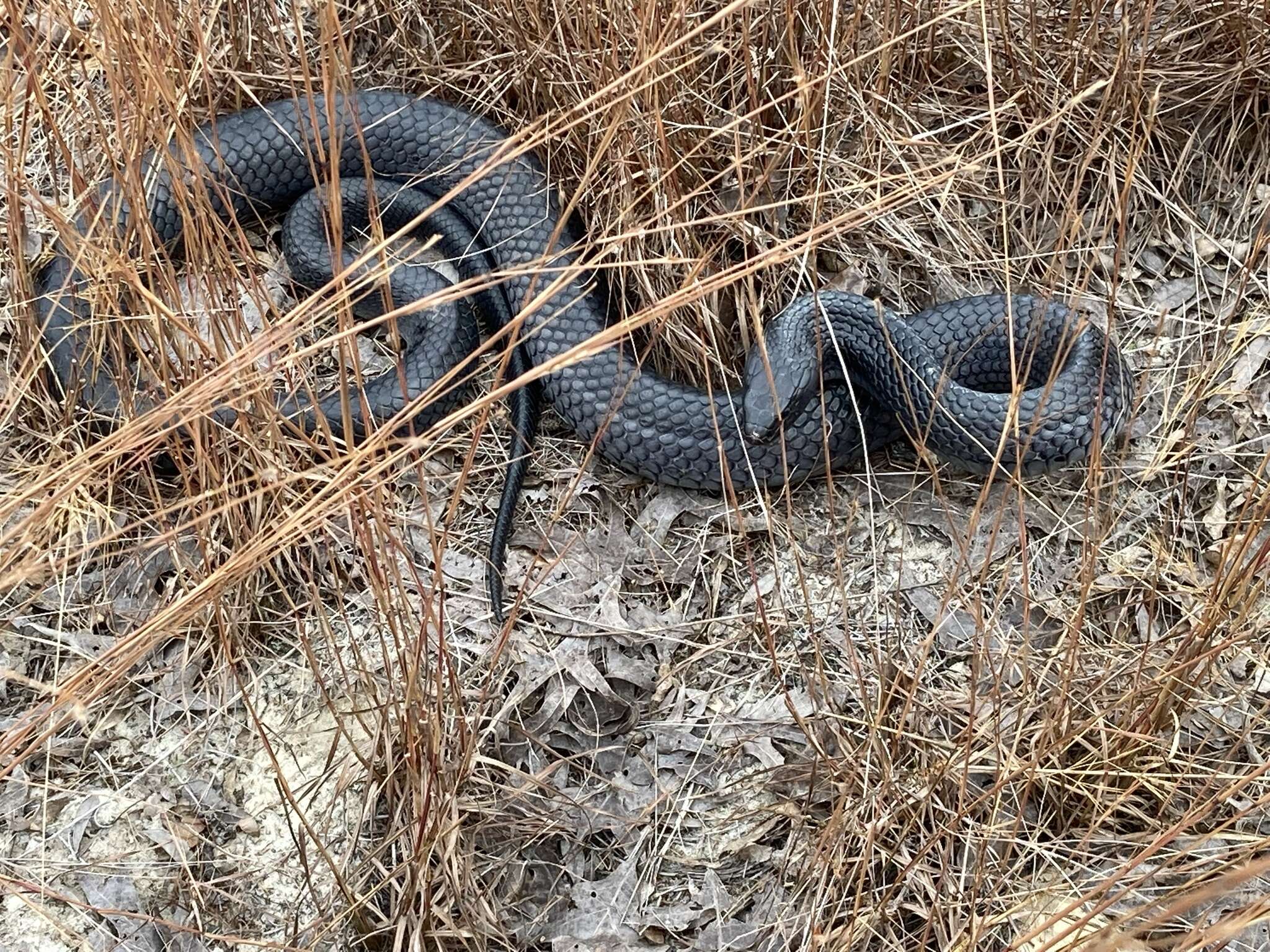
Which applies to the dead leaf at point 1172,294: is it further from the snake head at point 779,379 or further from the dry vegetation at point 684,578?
the snake head at point 779,379

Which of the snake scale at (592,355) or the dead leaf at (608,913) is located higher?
the snake scale at (592,355)

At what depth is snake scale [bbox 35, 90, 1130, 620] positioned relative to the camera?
3.09 metres

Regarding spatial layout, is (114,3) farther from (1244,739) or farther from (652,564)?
(1244,739)

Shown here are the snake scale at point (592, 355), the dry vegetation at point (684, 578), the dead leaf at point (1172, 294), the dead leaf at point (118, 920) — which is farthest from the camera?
the dead leaf at point (1172, 294)

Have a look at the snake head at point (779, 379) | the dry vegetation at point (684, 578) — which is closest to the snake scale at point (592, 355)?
the snake head at point (779, 379)

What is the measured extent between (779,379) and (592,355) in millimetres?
599

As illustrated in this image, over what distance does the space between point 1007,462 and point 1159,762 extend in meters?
0.88

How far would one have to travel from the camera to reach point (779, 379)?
10.5 feet

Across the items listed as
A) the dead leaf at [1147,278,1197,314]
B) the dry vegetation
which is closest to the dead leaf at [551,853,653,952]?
the dry vegetation

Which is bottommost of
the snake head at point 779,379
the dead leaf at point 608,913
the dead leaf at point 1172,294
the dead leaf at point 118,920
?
the dead leaf at point 608,913

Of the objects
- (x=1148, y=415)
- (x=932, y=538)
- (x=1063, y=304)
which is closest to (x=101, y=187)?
(x=932, y=538)

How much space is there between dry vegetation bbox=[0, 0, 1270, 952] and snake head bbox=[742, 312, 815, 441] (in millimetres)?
130

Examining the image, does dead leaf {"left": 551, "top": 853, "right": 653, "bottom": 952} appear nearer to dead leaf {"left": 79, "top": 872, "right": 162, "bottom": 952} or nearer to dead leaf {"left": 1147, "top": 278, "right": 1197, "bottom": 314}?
dead leaf {"left": 79, "top": 872, "right": 162, "bottom": 952}

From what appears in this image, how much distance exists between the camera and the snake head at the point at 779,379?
3.14 metres
